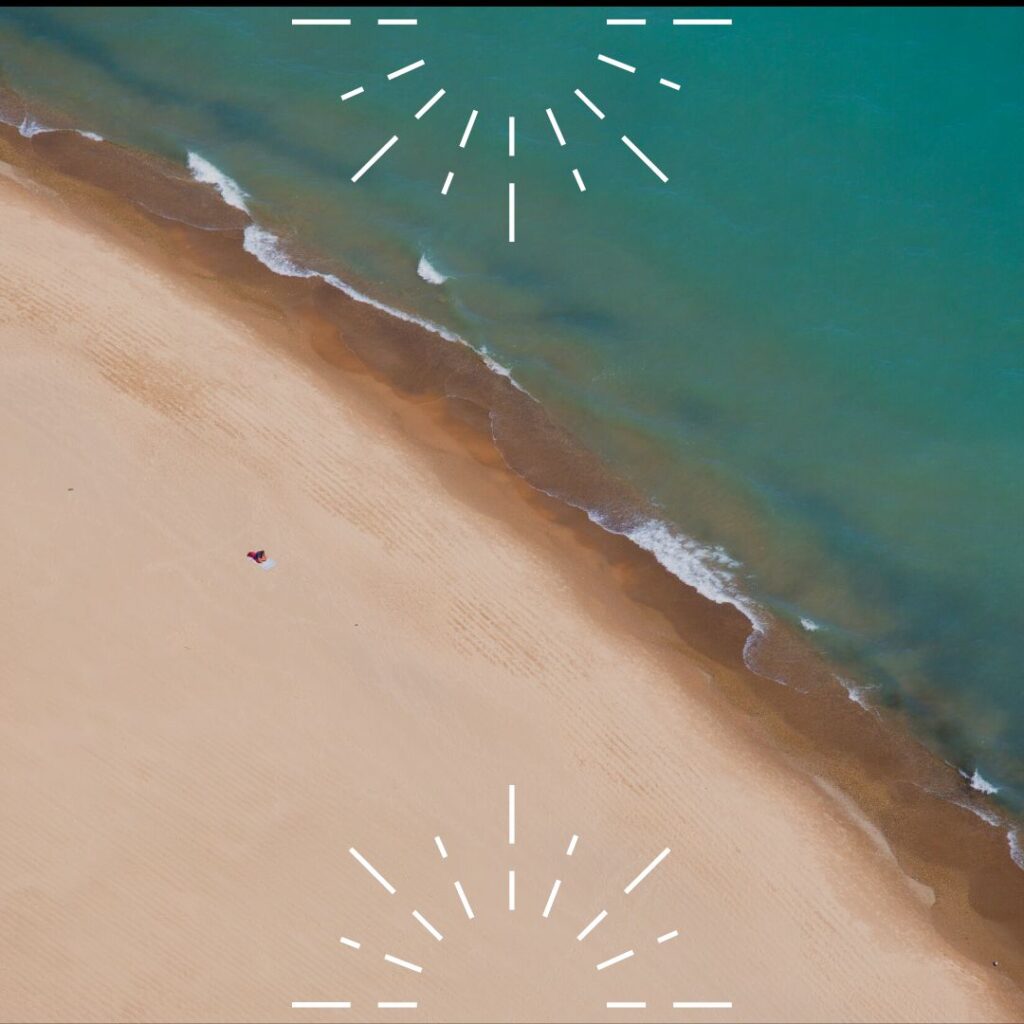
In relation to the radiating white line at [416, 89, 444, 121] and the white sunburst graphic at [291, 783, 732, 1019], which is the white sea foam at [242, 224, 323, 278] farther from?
the white sunburst graphic at [291, 783, 732, 1019]

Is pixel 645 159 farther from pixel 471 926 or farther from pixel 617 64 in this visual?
pixel 471 926

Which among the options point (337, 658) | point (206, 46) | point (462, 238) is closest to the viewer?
point (337, 658)

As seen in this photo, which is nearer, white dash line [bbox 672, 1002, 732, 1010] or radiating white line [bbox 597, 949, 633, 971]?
white dash line [bbox 672, 1002, 732, 1010]

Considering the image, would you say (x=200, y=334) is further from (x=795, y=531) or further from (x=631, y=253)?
(x=795, y=531)

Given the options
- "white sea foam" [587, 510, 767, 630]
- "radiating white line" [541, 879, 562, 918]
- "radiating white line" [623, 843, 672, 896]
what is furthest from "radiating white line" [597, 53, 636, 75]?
"radiating white line" [541, 879, 562, 918]

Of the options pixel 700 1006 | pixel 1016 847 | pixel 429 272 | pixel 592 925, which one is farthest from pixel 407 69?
pixel 700 1006

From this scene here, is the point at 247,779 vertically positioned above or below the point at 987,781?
below

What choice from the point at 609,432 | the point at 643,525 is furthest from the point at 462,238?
the point at 643,525
